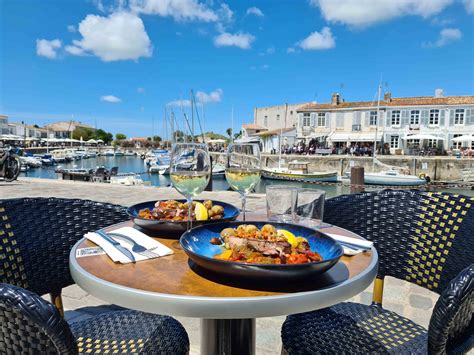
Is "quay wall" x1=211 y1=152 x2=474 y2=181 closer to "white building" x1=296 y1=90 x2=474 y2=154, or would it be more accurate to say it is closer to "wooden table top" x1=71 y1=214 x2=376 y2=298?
"white building" x1=296 y1=90 x2=474 y2=154

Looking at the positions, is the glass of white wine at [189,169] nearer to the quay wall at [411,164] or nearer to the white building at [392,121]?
the quay wall at [411,164]

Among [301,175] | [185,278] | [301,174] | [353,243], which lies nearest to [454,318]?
[353,243]

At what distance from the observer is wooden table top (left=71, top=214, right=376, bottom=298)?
2.56 feet

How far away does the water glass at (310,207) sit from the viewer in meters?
1.33

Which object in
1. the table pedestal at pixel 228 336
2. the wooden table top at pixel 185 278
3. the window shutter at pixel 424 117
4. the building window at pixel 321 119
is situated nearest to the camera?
the wooden table top at pixel 185 278

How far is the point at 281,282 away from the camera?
790mm

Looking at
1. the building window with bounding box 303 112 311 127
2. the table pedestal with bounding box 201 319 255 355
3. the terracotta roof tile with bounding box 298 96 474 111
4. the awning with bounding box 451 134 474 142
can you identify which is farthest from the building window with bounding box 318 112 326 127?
the table pedestal with bounding box 201 319 255 355

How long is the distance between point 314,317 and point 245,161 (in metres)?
0.81

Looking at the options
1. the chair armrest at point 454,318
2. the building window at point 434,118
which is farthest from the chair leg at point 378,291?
the building window at point 434,118

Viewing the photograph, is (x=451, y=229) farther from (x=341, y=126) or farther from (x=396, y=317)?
(x=341, y=126)

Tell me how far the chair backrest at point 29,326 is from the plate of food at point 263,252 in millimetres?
324

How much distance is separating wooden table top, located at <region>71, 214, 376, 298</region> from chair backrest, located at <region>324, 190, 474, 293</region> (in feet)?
2.11

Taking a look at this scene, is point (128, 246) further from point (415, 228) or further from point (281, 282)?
point (415, 228)

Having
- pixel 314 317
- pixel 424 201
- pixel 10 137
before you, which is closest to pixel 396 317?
pixel 314 317
